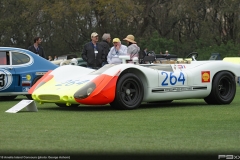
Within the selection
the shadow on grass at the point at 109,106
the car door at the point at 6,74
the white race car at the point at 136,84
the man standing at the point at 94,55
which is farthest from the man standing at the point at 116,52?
the car door at the point at 6,74

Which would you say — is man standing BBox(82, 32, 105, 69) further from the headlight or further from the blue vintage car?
the headlight

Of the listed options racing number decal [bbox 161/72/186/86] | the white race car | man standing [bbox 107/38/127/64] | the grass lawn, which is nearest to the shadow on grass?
the grass lawn

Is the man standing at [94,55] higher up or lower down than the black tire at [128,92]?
higher up

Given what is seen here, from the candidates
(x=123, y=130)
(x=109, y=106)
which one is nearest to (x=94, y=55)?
(x=109, y=106)

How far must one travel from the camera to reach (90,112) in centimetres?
1186

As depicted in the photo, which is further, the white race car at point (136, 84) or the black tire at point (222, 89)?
the black tire at point (222, 89)

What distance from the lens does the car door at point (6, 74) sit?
1546 cm

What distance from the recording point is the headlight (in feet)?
38.5

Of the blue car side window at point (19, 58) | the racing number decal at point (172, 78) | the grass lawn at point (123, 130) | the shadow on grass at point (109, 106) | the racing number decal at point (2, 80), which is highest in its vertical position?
the blue car side window at point (19, 58)

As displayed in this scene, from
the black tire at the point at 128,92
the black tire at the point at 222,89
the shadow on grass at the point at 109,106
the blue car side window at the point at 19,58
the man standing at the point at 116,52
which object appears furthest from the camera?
the blue car side window at the point at 19,58

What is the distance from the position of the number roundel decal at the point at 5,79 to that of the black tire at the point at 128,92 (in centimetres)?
411

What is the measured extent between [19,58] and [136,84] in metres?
4.62

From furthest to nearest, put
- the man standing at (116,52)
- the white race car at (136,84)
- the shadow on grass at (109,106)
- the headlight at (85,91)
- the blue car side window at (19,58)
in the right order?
the blue car side window at (19,58) → the man standing at (116,52) → the shadow on grass at (109,106) → the white race car at (136,84) → the headlight at (85,91)

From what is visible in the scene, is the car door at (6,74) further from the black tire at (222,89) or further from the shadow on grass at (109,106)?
the black tire at (222,89)
